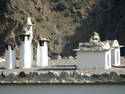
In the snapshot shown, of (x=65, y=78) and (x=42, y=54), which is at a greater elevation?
(x=42, y=54)

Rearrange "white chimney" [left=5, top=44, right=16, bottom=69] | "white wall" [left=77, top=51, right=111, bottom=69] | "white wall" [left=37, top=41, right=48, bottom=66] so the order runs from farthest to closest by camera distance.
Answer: "white wall" [left=37, top=41, right=48, bottom=66]
"white chimney" [left=5, top=44, right=16, bottom=69]
"white wall" [left=77, top=51, right=111, bottom=69]

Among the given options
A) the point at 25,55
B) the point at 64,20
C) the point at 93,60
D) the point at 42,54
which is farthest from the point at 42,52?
the point at 64,20

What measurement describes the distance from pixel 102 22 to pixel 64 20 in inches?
302

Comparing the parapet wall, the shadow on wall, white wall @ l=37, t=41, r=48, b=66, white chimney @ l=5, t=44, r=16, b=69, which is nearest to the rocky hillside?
the shadow on wall

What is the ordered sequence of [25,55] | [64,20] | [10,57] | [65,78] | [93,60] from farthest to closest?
[64,20]
[10,57]
[25,55]
[93,60]
[65,78]

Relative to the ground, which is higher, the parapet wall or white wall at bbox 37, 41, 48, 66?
→ white wall at bbox 37, 41, 48, 66

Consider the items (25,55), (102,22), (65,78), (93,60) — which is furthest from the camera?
(102,22)

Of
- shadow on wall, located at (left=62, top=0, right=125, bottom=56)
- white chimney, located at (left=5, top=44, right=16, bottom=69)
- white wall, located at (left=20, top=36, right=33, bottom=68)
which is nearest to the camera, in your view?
white wall, located at (left=20, top=36, right=33, bottom=68)

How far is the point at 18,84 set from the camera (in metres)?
25.0

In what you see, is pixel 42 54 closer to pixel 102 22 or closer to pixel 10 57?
pixel 10 57

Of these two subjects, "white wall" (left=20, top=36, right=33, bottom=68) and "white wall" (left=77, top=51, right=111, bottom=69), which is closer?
"white wall" (left=77, top=51, right=111, bottom=69)

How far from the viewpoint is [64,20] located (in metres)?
84.7

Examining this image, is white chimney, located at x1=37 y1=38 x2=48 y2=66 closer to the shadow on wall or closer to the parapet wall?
the parapet wall

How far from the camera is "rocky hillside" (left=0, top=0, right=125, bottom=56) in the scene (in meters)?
79.2
